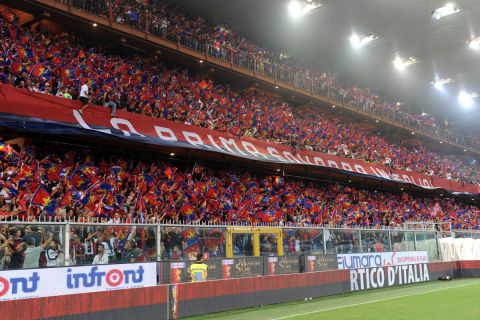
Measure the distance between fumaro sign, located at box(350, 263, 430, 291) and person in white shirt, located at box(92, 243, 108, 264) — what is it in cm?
831

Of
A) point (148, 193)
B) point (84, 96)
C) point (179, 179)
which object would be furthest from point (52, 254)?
point (179, 179)

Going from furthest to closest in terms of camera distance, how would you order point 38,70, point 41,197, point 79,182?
1. point 38,70
2. point 79,182
3. point 41,197

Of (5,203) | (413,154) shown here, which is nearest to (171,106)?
(5,203)

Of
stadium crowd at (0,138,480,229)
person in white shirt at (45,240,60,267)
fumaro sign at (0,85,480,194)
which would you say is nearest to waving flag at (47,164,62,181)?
stadium crowd at (0,138,480,229)

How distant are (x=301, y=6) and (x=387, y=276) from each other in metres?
14.5

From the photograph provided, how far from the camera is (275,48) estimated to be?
3241 cm

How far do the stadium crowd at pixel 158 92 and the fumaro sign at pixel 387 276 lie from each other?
28.0 feet

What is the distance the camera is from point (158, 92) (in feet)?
67.7

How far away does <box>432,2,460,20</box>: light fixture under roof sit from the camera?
85.9 ft

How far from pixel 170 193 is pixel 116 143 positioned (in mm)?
2634

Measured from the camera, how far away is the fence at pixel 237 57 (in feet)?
63.4

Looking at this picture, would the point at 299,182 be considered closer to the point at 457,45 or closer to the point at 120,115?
the point at 120,115

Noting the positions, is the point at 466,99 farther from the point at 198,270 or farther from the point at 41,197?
the point at 41,197

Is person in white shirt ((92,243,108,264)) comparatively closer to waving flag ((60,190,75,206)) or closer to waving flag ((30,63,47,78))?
waving flag ((60,190,75,206))
